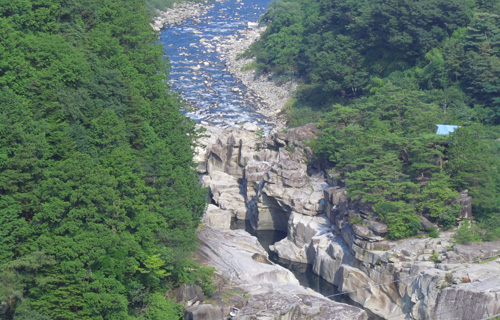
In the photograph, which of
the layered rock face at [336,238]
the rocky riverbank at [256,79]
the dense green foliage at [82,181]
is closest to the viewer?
the dense green foliage at [82,181]

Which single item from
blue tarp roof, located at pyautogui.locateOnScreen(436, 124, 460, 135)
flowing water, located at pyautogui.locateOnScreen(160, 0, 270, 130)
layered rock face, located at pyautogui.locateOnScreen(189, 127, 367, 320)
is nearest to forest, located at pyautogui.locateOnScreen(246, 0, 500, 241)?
blue tarp roof, located at pyautogui.locateOnScreen(436, 124, 460, 135)

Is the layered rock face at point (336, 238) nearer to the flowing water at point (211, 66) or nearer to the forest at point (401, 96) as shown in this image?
the forest at point (401, 96)

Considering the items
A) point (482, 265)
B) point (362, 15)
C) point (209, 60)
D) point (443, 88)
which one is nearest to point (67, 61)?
point (482, 265)

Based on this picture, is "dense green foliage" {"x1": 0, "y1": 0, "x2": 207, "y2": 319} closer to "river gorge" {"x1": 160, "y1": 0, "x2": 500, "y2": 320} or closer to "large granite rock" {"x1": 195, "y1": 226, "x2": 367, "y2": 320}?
"large granite rock" {"x1": 195, "y1": 226, "x2": 367, "y2": 320}

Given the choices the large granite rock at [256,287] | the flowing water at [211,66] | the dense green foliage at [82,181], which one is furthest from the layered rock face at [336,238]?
the dense green foliage at [82,181]

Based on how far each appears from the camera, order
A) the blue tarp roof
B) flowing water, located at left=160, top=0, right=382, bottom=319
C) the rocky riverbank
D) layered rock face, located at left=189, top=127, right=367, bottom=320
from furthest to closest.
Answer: the rocky riverbank, flowing water, located at left=160, top=0, right=382, bottom=319, the blue tarp roof, layered rock face, located at left=189, top=127, right=367, bottom=320

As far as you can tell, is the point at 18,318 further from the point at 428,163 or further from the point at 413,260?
the point at 428,163

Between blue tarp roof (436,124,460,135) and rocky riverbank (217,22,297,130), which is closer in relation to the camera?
blue tarp roof (436,124,460,135)
